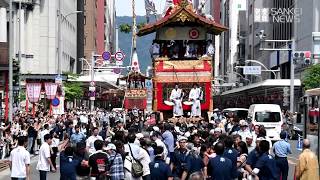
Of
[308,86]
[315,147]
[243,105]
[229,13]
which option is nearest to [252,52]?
[229,13]

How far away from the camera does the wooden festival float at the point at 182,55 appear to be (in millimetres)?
38344

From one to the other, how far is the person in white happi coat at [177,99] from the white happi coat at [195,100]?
513 mm

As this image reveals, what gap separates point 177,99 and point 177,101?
0.15 m

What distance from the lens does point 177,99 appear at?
124ft

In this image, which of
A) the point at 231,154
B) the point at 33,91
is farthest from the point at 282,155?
the point at 33,91

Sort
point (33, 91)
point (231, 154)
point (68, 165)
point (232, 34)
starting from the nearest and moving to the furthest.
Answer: point (231, 154)
point (68, 165)
point (33, 91)
point (232, 34)

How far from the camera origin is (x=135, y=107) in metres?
57.8

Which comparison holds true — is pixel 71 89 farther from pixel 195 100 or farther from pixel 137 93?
pixel 195 100

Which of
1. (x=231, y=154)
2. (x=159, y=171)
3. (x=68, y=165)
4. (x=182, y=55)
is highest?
(x=182, y=55)

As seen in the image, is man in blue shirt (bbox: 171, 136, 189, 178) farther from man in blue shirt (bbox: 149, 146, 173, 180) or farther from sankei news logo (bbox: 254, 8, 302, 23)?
sankei news logo (bbox: 254, 8, 302, 23)

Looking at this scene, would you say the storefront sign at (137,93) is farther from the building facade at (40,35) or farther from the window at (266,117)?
the building facade at (40,35)

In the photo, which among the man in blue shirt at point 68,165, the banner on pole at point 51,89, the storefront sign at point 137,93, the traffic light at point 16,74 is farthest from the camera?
the storefront sign at point 137,93

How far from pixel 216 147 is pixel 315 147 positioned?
621 centimetres

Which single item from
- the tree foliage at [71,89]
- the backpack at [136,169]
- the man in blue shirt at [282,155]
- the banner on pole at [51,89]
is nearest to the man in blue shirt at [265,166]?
the man in blue shirt at [282,155]
